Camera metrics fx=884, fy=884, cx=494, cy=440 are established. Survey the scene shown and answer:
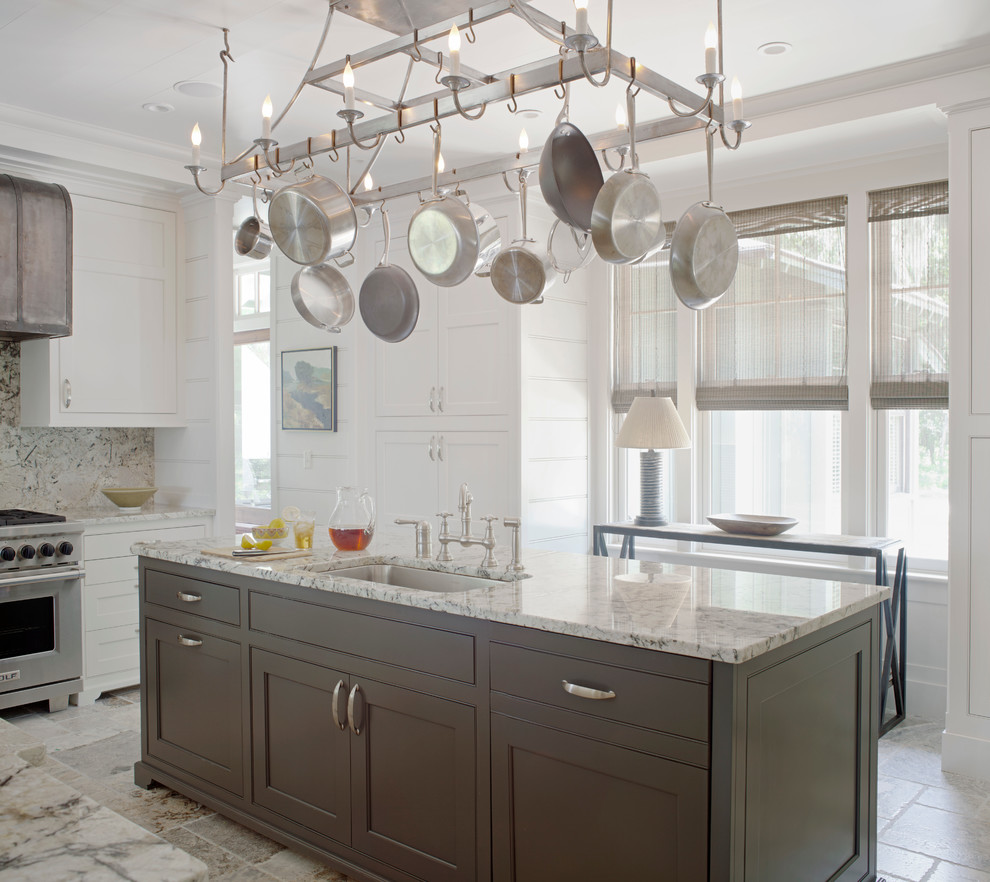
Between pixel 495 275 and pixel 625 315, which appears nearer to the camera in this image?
pixel 495 275

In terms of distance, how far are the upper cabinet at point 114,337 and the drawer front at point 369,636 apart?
233 cm

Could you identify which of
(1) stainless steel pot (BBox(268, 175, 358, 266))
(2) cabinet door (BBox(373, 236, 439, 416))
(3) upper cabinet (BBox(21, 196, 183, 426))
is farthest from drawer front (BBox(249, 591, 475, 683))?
(2) cabinet door (BBox(373, 236, 439, 416))

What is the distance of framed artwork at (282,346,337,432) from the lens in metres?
5.53

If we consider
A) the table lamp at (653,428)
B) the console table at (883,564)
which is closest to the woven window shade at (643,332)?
the table lamp at (653,428)

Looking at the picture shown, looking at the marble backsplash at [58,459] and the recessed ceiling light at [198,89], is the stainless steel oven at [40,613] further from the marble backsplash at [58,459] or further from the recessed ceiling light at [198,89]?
the recessed ceiling light at [198,89]

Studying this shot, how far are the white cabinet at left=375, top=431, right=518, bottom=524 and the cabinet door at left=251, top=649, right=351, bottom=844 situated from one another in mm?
2081

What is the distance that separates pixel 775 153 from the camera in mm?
4141

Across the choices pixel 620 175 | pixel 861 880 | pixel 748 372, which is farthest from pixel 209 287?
pixel 861 880

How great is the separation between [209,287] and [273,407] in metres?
1.22

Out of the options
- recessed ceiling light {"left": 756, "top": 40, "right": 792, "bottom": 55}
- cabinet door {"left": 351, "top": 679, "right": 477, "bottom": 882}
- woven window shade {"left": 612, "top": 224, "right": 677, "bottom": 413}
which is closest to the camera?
cabinet door {"left": 351, "top": 679, "right": 477, "bottom": 882}

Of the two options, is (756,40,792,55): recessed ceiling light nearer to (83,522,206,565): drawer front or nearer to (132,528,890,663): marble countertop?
(132,528,890,663): marble countertop

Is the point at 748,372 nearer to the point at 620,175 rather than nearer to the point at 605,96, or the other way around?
the point at 605,96

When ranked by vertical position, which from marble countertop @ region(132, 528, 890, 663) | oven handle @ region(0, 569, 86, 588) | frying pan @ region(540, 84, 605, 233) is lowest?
oven handle @ region(0, 569, 86, 588)

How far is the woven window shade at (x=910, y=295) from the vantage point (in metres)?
4.07
